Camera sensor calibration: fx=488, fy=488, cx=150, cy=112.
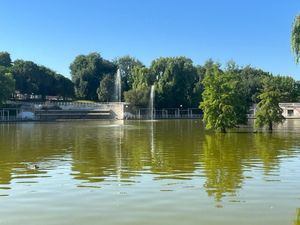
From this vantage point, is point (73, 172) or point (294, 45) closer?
point (73, 172)

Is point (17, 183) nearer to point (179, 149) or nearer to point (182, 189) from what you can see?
point (182, 189)

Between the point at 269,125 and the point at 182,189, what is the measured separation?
30558mm

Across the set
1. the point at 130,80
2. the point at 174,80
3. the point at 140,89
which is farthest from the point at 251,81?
the point at 130,80

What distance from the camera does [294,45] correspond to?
22.1 meters

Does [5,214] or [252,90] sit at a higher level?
[252,90]

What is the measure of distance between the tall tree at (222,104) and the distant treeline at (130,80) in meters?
49.0

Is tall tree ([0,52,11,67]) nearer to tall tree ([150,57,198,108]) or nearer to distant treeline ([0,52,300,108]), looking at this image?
distant treeline ([0,52,300,108])

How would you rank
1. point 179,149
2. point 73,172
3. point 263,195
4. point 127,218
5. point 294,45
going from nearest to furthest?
point 127,218 → point 263,195 → point 73,172 → point 294,45 → point 179,149

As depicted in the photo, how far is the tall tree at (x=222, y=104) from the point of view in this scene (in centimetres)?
3924

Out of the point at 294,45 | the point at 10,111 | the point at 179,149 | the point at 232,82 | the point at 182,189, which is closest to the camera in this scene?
the point at 182,189

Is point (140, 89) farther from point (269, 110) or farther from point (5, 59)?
point (269, 110)

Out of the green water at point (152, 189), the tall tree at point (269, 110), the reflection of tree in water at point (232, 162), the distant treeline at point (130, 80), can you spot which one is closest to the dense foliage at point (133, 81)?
the distant treeline at point (130, 80)

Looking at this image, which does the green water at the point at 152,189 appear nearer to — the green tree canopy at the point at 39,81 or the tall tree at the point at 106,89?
the tall tree at the point at 106,89

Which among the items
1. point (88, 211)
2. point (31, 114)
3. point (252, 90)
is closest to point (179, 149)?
point (88, 211)
